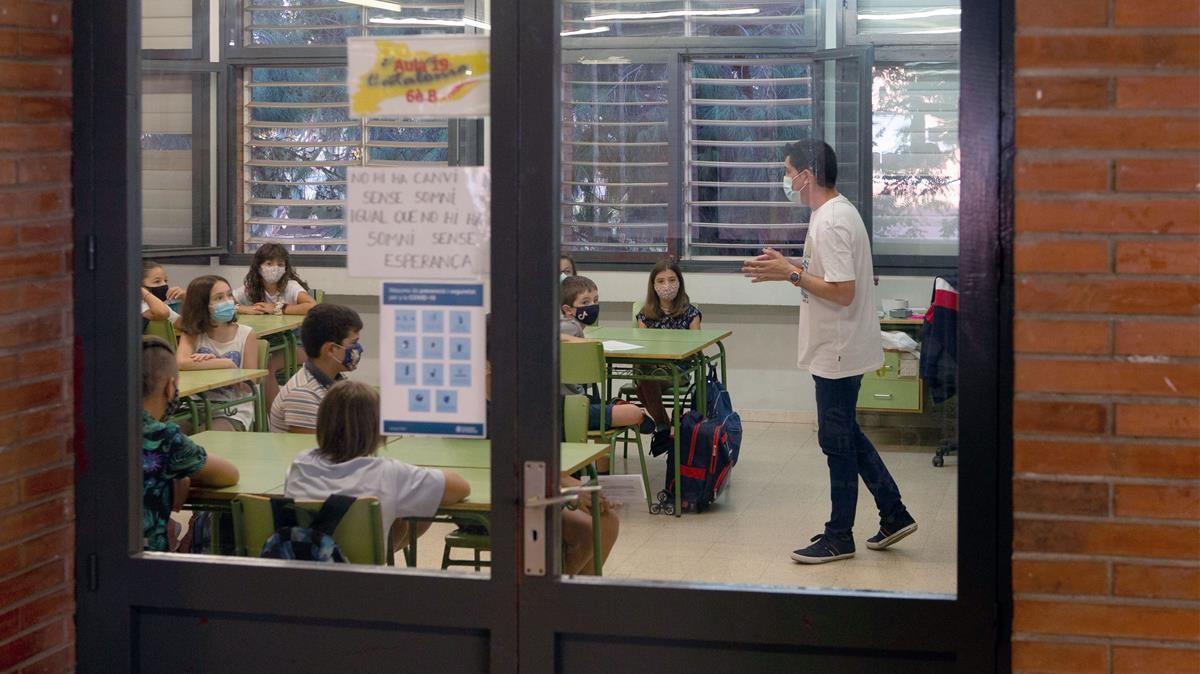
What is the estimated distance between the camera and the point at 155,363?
2.75 meters

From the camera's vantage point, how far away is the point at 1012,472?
2.14 meters

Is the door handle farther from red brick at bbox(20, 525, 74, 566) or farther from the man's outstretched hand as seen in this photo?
the man's outstretched hand

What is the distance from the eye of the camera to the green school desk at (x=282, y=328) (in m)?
3.58

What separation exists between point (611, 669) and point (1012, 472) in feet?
2.54

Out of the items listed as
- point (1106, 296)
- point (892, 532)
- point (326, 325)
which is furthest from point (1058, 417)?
point (892, 532)

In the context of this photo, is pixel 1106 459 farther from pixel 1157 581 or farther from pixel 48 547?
pixel 48 547

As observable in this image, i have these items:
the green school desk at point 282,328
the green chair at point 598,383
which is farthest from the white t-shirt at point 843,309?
the green school desk at point 282,328

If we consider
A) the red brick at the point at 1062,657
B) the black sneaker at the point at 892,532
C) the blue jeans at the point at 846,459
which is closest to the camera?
the red brick at the point at 1062,657

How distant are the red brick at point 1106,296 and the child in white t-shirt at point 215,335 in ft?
11.0

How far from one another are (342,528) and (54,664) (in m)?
0.59

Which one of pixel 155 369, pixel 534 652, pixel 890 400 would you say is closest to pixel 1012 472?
pixel 534 652

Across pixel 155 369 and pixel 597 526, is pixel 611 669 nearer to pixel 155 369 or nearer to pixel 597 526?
pixel 597 526

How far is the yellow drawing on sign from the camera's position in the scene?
2.37 metres

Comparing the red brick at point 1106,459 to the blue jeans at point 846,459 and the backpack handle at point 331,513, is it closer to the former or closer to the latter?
the backpack handle at point 331,513
